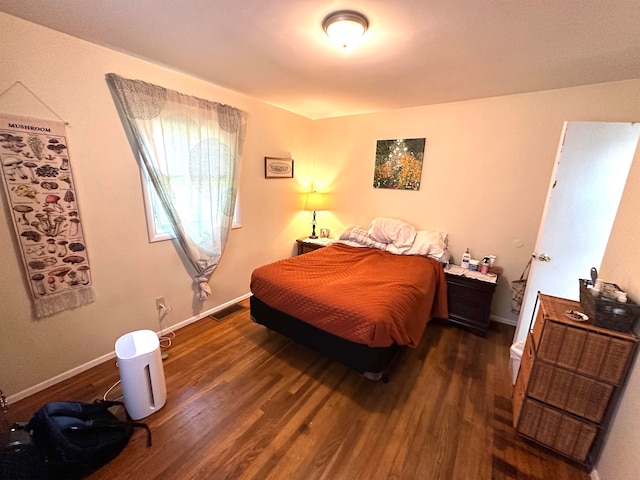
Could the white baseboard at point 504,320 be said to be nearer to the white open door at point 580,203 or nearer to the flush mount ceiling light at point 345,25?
the white open door at point 580,203

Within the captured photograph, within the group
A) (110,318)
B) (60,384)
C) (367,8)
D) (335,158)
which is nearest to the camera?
(367,8)

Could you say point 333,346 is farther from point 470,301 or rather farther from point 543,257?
point 543,257

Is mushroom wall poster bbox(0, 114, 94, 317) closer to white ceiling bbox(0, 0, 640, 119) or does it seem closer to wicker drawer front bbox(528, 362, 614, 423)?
white ceiling bbox(0, 0, 640, 119)

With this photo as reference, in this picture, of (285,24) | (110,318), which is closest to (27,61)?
(285,24)

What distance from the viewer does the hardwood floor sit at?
1354 mm

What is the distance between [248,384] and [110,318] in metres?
1.28

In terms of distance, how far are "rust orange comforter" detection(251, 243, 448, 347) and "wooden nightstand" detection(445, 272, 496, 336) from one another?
106mm

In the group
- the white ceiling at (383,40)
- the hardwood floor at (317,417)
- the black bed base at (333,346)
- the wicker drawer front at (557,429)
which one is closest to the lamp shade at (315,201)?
the white ceiling at (383,40)

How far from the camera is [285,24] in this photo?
58.4 inches

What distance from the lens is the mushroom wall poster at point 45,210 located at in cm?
154

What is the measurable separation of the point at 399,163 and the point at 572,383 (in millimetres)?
2614

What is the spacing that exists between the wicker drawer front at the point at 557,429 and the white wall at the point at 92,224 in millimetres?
2845

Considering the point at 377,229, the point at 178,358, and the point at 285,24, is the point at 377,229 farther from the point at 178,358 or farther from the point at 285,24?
the point at 178,358

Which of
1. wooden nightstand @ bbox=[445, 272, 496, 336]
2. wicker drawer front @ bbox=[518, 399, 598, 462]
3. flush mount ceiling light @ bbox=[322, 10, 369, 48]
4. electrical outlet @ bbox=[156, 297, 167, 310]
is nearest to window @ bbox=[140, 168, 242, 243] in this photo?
electrical outlet @ bbox=[156, 297, 167, 310]
